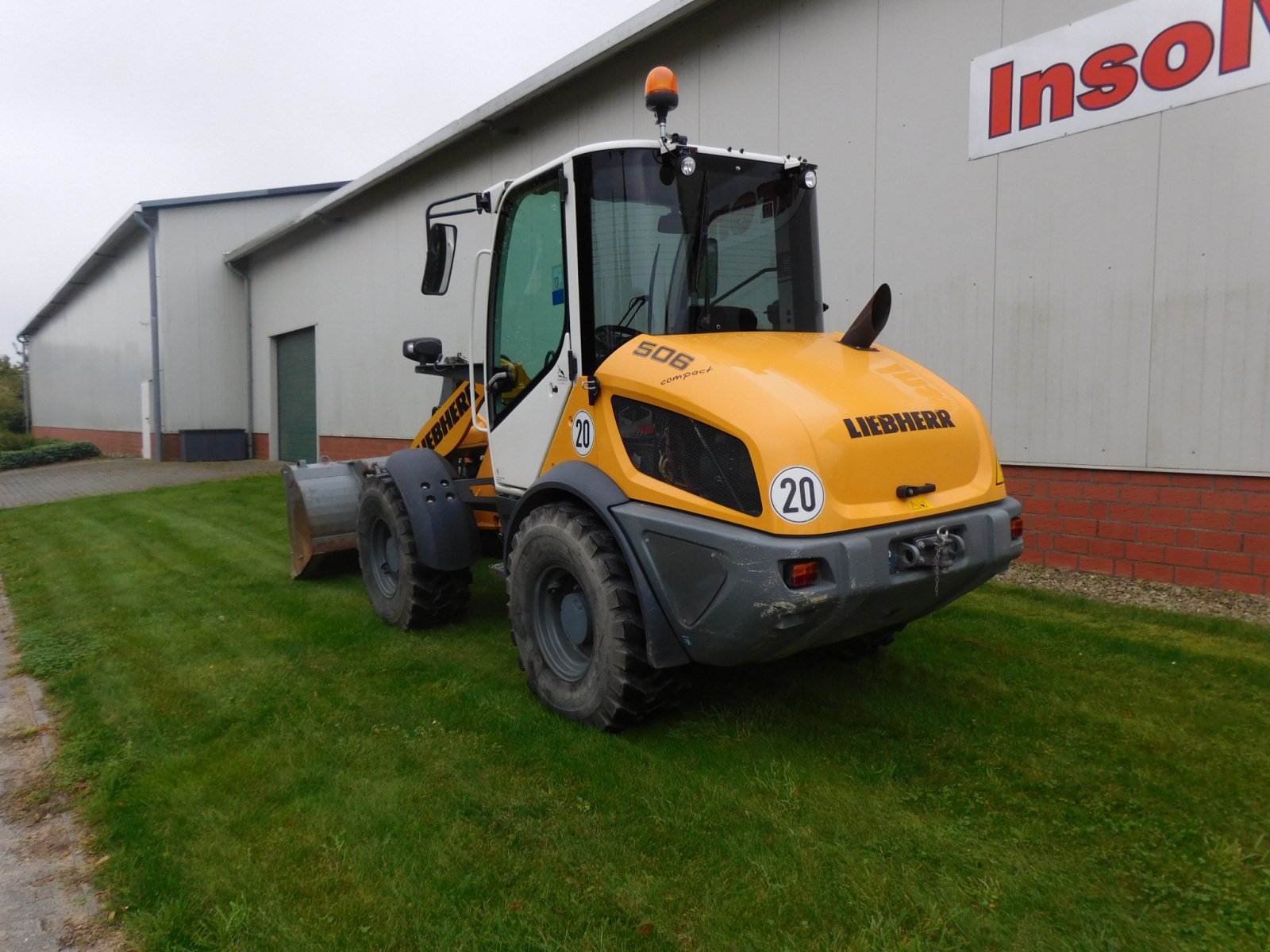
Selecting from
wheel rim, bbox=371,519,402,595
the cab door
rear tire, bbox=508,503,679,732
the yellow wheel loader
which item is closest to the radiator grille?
the yellow wheel loader

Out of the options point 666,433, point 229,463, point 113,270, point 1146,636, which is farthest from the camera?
point 113,270

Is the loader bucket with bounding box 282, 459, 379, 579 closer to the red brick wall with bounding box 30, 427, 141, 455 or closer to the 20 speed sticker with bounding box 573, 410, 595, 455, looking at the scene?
the 20 speed sticker with bounding box 573, 410, 595, 455

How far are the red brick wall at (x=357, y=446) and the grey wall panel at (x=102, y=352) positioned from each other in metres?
7.56

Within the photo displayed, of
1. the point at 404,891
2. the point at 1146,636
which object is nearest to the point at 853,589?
the point at 404,891

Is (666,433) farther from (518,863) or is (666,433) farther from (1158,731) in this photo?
(1158,731)

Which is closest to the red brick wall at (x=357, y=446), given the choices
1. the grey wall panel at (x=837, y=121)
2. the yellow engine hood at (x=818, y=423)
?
the grey wall panel at (x=837, y=121)

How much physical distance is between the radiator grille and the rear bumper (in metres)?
0.12

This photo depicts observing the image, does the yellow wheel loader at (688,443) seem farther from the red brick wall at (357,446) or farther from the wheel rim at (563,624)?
the red brick wall at (357,446)

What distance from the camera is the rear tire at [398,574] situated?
5.41m

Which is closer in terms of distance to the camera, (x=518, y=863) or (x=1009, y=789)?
(x=518, y=863)

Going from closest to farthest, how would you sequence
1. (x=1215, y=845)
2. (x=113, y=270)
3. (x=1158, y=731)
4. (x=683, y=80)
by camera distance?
(x=1215, y=845), (x=1158, y=731), (x=683, y=80), (x=113, y=270)

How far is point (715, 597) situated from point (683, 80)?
7629 millimetres

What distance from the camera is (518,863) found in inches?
115

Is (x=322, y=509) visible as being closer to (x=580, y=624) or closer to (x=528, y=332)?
(x=528, y=332)
